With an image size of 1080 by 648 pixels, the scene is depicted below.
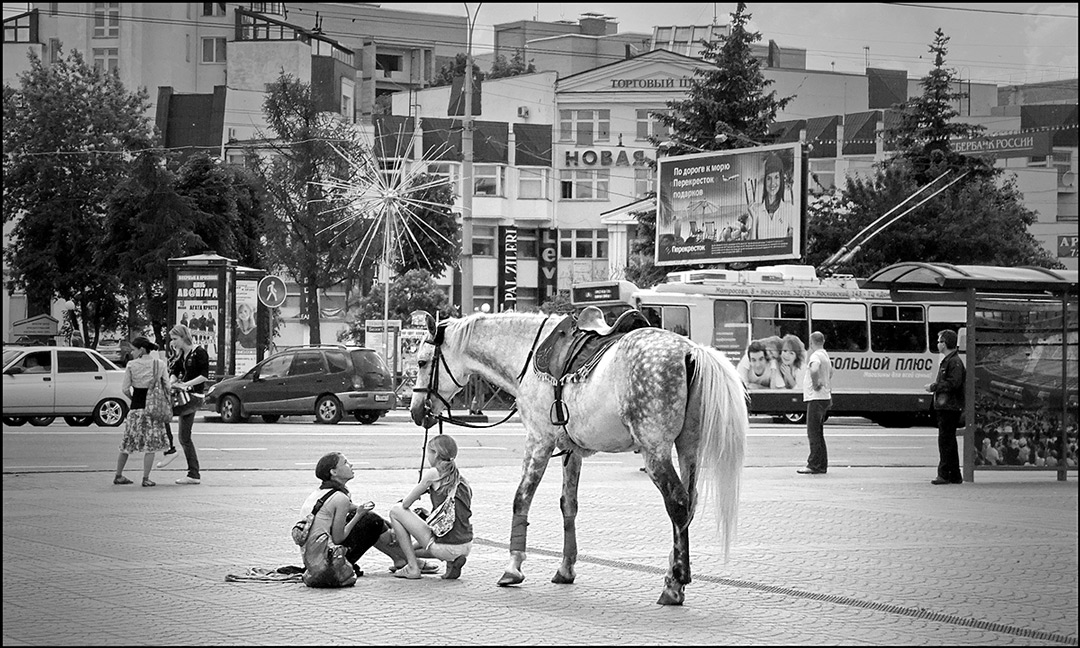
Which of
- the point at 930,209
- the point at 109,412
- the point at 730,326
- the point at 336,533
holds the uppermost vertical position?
the point at 930,209

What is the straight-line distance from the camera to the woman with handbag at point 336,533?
28.5ft

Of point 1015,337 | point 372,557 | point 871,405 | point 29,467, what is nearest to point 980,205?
point 871,405

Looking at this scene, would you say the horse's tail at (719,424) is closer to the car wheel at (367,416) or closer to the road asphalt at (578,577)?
the road asphalt at (578,577)

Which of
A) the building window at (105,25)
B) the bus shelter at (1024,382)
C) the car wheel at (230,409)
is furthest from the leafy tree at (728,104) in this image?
the building window at (105,25)

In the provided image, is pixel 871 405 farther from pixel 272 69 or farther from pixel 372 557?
pixel 272 69

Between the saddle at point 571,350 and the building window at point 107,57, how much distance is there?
2898 inches

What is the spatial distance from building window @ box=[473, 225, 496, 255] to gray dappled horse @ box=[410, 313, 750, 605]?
6517cm

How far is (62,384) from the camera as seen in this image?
27.4 metres

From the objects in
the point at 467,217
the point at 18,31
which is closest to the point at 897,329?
the point at 467,217

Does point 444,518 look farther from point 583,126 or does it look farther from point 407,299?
point 583,126

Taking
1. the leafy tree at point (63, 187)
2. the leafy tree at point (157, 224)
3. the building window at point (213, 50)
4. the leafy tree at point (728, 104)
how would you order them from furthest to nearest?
the building window at point (213, 50)
the leafy tree at point (728, 104)
the leafy tree at point (63, 187)
the leafy tree at point (157, 224)

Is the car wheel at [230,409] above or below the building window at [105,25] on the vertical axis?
below

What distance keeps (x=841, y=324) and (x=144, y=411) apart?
22683mm

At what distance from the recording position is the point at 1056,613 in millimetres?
8125
